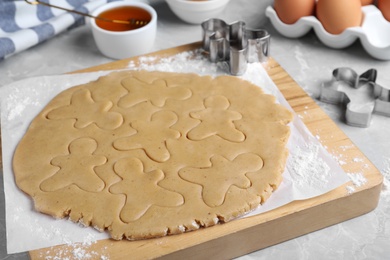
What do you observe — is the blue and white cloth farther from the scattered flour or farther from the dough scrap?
the scattered flour

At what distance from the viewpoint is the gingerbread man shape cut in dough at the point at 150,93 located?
4.82ft

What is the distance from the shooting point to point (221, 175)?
1.25 metres

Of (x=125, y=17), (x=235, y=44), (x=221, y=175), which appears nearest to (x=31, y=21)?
(x=125, y=17)

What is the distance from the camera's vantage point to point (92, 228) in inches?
46.4

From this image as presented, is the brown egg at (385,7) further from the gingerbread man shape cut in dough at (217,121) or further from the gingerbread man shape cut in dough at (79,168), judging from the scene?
the gingerbread man shape cut in dough at (79,168)

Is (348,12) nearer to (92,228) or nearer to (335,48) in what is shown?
(335,48)

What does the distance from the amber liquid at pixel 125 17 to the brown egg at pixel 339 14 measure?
50 centimetres

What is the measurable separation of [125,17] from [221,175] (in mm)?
699

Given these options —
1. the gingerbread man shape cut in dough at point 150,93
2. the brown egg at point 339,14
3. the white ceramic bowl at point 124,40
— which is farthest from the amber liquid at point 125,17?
the brown egg at point 339,14

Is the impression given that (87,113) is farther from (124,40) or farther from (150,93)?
(124,40)

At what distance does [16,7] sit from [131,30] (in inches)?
15.5

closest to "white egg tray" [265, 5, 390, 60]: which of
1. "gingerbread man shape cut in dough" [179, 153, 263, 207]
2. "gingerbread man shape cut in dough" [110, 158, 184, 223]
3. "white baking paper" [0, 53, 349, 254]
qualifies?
"white baking paper" [0, 53, 349, 254]

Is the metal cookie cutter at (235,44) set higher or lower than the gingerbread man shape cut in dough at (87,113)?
higher

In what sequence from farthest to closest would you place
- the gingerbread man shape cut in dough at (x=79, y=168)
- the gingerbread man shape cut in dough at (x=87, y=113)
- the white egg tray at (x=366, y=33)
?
the white egg tray at (x=366, y=33)
the gingerbread man shape cut in dough at (x=87, y=113)
the gingerbread man shape cut in dough at (x=79, y=168)
